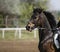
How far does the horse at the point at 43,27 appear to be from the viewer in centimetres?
789

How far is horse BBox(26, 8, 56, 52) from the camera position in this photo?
789cm

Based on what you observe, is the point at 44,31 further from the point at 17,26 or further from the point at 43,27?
the point at 17,26

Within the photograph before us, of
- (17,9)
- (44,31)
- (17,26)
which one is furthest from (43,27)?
(17,9)

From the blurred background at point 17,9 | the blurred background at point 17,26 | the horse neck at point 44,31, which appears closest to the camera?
the horse neck at point 44,31

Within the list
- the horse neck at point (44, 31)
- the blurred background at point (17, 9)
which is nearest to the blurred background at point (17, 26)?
the blurred background at point (17, 9)

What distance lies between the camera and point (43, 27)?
8.09 m

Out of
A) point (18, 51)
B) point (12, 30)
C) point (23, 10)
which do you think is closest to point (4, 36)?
point (12, 30)

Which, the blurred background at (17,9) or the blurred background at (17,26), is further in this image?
the blurred background at (17,9)

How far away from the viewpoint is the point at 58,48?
797 centimetres

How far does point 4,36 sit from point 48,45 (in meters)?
13.1

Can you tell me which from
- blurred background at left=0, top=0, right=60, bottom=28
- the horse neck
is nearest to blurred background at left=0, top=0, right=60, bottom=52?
blurred background at left=0, top=0, right=60, bottom=28

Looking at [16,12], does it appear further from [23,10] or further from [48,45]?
[48,45]

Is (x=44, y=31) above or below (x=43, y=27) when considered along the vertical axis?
below

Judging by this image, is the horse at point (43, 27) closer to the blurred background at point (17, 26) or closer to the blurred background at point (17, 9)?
the blurred background at point (17, 26)
